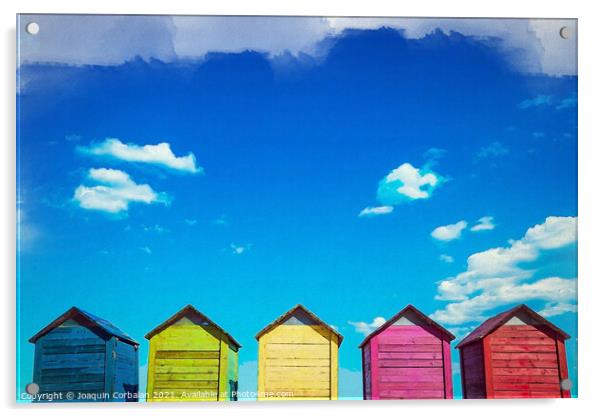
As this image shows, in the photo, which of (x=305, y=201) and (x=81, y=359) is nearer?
(x=81, y=359)

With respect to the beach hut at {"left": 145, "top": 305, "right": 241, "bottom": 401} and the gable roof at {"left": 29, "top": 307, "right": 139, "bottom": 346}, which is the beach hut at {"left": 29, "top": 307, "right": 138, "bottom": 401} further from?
the beach hut at {"left": 145, "top": 305, "right": 241, "bottom": 401}

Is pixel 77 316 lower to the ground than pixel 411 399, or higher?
higher

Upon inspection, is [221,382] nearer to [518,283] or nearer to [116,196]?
[116,196]

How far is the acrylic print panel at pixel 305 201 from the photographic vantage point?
4320 millimetres

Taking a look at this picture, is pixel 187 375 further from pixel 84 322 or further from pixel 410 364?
pixel 410 364

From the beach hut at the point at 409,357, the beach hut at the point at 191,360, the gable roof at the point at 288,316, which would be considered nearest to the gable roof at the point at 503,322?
the beach hut at the point at 409,357

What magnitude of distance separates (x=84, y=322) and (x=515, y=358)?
2412mm

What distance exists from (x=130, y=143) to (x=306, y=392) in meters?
1.70

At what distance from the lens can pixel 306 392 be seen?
14.2 ft

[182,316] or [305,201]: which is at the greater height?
[305,201]

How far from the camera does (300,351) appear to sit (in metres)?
4.38

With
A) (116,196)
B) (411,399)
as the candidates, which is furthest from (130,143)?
(411,399)

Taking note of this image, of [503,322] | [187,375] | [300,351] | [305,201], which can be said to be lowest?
[187,375]
